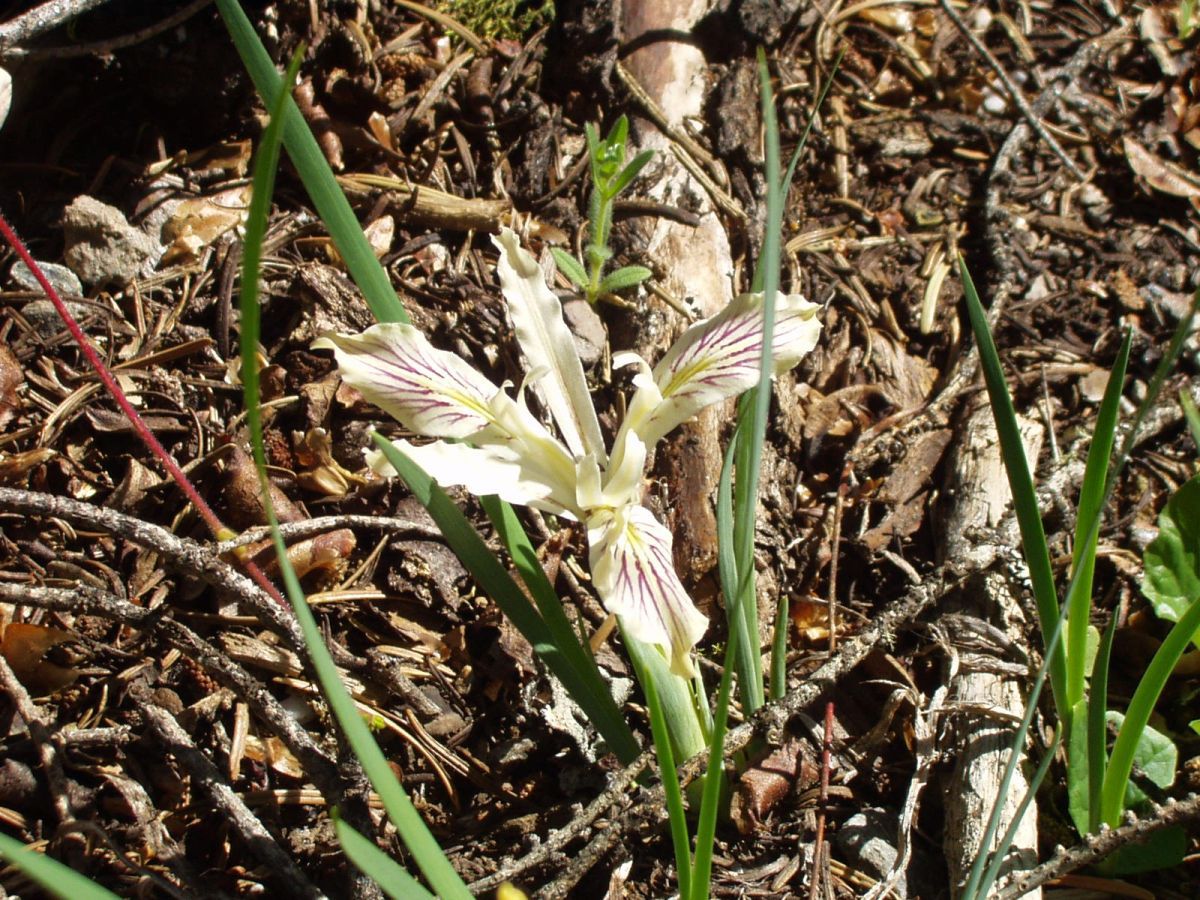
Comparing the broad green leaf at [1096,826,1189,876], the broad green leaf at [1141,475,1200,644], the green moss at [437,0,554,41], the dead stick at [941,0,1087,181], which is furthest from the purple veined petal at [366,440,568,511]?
the dead stick at [941,0,1087,181]

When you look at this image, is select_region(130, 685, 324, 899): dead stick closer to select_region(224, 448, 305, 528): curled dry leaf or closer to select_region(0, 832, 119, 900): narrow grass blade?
select_region(224, 448, 305, 528): curled dry leaf

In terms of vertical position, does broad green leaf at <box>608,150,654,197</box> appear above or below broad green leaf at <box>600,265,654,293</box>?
above

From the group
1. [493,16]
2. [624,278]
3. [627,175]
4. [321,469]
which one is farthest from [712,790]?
[493,16]

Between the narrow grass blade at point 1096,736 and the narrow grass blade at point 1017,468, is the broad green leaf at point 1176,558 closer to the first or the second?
the narrow grass blade at point 1096,736

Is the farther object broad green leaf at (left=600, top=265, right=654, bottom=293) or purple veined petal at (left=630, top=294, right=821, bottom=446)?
broad green leaf at (left=600, top=265, right=654, bottom=293)

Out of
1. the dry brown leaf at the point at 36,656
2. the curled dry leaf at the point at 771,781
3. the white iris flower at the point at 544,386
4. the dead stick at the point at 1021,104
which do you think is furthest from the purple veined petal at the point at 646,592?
the dead stick at the point at 1021,104

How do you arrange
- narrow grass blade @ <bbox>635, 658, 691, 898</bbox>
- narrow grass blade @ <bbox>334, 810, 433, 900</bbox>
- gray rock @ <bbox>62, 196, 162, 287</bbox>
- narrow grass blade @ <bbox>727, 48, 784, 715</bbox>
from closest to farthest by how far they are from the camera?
narrow grass blade @ <bbox>334, 810, 433, 900</bbox> < narrow grass blade @ <bbox>727, 48, 784, 715</bbox> < narrow grass blade @ <bbox>635, 658, 691, 898</bbox> < gray rock @ <bbox>62, 196, 162, 287</bbox>

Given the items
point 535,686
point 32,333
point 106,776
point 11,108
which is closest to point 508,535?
point 535,686
